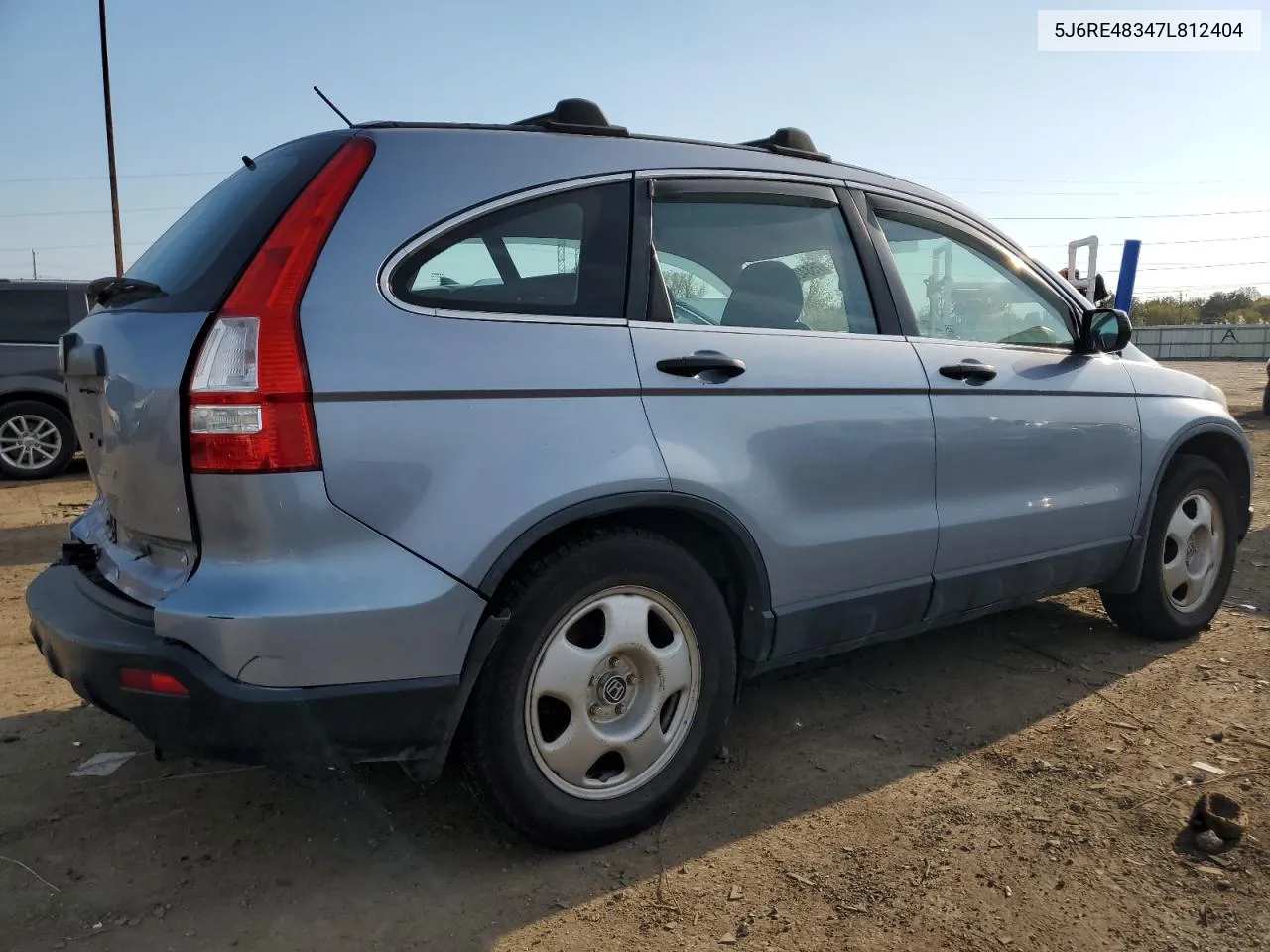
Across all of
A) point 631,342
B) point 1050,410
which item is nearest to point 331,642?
point 631,342

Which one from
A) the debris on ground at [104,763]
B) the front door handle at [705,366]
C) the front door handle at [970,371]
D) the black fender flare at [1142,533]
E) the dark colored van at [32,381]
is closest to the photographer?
the front door handle at [705,366]

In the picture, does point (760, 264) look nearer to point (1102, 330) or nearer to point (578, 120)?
point (578, 120)

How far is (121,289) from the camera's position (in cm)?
255

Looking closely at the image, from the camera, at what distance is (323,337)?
2.05 meters

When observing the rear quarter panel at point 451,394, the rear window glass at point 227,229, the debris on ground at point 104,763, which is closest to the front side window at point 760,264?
the rear quarter panel at point 451,394

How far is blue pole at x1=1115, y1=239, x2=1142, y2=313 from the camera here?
11.6 m

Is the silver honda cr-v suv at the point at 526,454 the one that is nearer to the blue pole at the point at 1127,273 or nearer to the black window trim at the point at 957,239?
the black window trim at the point at 957,239

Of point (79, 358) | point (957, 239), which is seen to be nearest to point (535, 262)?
point (79, 358)

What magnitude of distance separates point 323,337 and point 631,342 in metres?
0.79

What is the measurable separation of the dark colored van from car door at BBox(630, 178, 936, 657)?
8.47 metres

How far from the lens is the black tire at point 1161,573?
404 cm

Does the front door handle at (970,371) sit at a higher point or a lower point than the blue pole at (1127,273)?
lower

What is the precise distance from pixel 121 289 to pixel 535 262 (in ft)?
3.65

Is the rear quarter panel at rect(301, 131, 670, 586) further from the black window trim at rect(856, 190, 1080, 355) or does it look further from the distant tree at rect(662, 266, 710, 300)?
the black window trim at rect(856, 190, 1080, 355)
